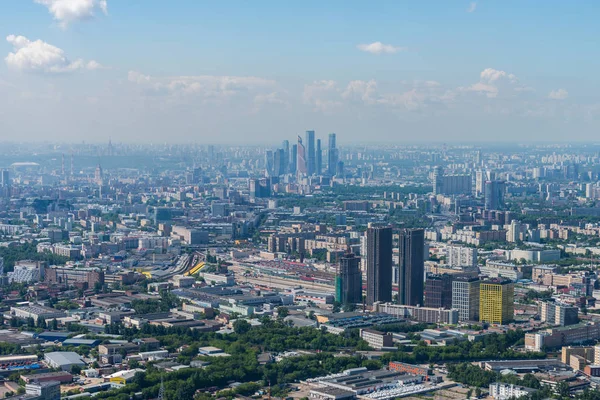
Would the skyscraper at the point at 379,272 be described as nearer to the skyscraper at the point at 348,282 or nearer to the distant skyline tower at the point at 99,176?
the skyscraper at the point at 348,282

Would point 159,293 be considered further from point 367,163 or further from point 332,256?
point 367,163

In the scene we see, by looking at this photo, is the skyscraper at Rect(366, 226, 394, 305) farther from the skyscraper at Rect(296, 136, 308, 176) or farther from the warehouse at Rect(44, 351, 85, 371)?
the skyscraper at Rect(296, 136, 308, 176)

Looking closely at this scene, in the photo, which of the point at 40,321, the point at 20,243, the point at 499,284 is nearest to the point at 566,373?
the point at 499,284

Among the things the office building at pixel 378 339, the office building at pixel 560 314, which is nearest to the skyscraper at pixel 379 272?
the office building at pixel 560 314

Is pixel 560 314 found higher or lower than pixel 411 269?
lower

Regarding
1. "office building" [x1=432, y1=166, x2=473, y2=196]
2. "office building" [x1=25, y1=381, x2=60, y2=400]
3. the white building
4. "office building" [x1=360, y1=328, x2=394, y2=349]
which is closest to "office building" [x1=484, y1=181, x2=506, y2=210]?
"office building" [x1=432, y1=166, x2=473, y2=196]

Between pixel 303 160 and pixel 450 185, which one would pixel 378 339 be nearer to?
pixel 450 185

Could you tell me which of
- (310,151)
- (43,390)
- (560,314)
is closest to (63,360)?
(43,390)
